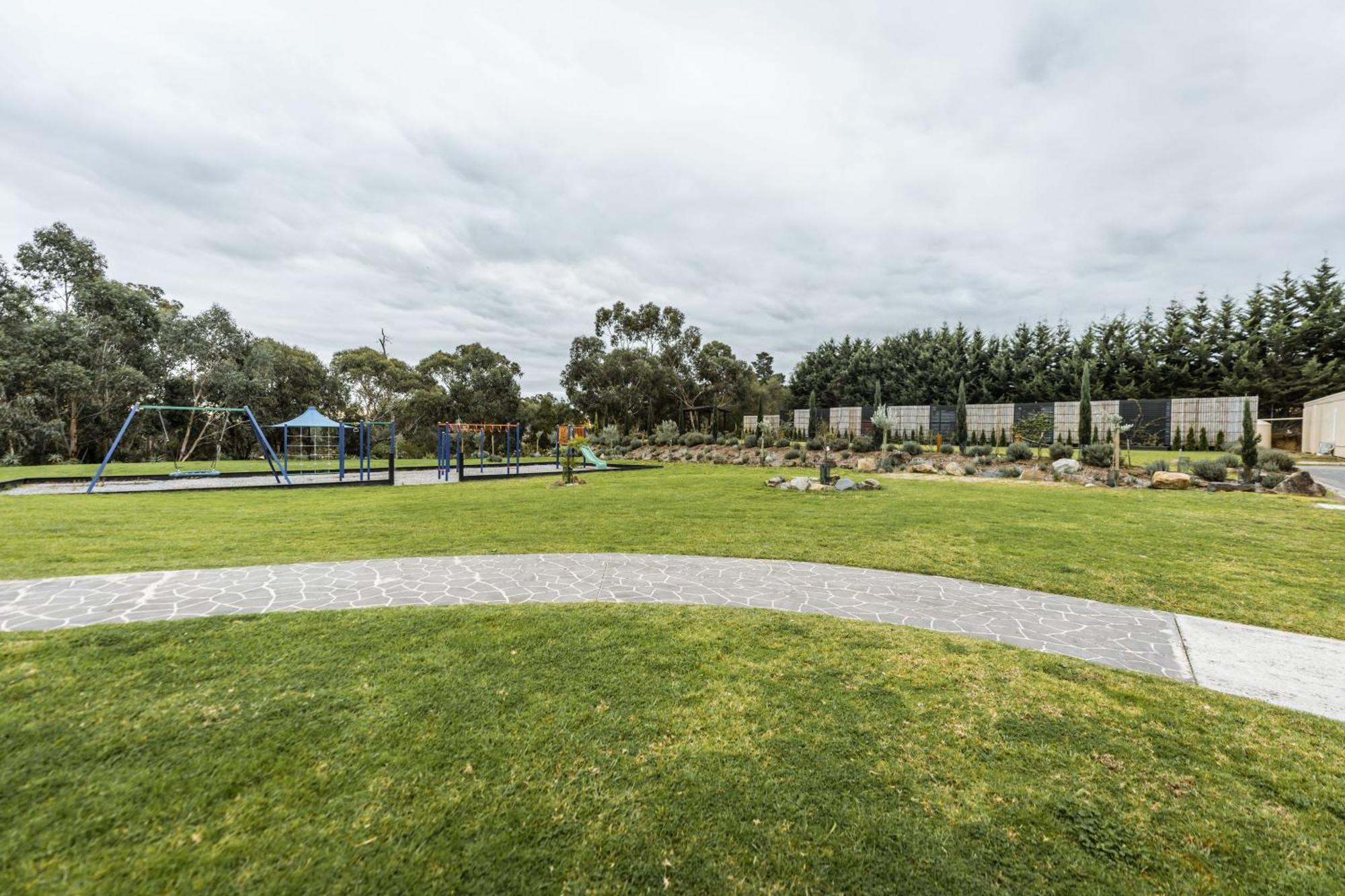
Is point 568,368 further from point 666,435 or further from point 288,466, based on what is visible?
point 288,466

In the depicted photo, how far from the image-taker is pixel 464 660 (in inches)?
113

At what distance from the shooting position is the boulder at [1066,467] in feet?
47.7

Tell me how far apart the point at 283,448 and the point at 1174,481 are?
3099 centimetres

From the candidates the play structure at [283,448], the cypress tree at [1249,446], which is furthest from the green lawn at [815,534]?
the cypress tree at [1249,446]

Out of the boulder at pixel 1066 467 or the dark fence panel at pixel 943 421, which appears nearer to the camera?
the boulder at pixel 1066 467

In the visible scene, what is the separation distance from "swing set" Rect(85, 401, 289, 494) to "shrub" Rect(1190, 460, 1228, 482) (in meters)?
23.3

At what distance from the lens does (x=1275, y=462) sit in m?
13.5

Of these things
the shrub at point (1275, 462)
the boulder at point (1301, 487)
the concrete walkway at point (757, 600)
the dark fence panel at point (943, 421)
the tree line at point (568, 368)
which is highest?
the tree line at point (568, 368)

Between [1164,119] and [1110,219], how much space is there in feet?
33.4

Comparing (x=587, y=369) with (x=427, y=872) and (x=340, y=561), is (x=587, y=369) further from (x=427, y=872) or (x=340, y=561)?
(x=427, y=872)

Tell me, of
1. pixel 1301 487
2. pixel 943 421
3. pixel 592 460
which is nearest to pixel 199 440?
pixel 592 460

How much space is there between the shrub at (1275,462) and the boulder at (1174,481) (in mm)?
3006

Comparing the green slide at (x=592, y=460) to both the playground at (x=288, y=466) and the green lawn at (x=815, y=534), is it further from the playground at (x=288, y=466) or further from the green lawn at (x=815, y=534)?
the green lawn at (x=815, y=534)

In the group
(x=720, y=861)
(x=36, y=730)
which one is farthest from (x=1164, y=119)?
(x=36, y=730)
